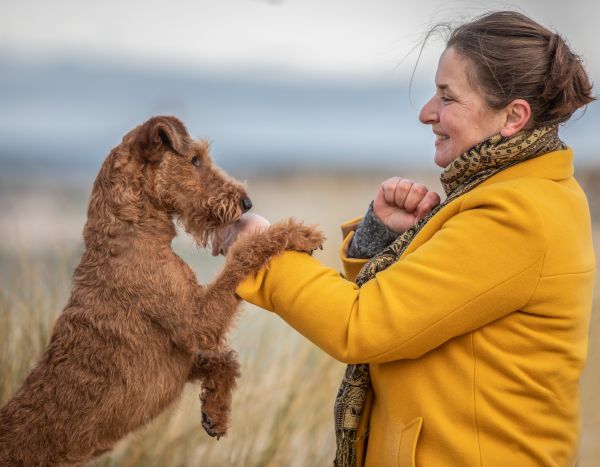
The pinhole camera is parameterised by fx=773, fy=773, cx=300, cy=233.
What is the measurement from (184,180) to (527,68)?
1.14 m

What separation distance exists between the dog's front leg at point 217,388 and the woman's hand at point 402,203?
702 millimetres

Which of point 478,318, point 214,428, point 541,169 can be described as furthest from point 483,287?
point 214,428

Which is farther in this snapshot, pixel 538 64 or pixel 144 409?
pixel 144 409

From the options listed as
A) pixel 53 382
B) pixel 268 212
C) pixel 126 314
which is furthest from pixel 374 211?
pixel 268 212

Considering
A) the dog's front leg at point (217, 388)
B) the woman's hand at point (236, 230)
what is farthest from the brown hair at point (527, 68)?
the dog's front leg at point (217, 388)

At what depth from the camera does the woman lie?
2.08 m

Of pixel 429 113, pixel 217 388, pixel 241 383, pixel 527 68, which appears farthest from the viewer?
pixel 241 383

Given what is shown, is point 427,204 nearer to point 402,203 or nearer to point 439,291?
point 402,203

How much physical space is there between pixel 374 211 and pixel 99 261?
0.92m

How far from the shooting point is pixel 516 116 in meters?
2.25

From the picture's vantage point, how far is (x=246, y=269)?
2379 millimetres

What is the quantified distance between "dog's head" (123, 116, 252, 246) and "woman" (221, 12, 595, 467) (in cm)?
34

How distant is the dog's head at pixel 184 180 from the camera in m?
2.53

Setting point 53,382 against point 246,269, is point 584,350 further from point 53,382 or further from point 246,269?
point 53,382
